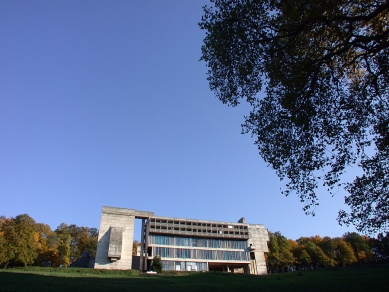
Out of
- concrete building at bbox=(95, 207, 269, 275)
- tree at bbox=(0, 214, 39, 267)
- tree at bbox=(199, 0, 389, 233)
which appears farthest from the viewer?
concrete building at bbox=(95, 207, 269, 275)

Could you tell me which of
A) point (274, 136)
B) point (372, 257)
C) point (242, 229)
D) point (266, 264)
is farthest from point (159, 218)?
point (372, 257)

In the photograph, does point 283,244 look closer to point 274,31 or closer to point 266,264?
point 266,264

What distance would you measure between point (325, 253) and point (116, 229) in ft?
210

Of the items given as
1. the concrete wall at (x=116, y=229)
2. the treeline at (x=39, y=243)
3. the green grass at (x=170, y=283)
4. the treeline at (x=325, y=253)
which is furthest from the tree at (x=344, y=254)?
the treeline at (x=39, y=243)

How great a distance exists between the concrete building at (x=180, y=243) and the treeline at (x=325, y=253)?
6.93 meters

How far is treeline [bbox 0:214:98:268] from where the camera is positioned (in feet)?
182

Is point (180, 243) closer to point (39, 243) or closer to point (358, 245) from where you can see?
point (39, 243)

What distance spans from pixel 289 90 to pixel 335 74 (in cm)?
402

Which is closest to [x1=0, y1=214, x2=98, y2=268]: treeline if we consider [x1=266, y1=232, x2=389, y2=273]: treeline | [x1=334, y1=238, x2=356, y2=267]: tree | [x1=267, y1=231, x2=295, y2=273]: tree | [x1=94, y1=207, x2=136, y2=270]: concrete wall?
[x1=94, y1=207, x2=136, y2=270]: concrete wall

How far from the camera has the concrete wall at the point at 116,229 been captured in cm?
6625

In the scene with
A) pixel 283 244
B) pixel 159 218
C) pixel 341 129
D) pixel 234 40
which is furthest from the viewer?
pixel 283 244

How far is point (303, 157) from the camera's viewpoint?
62.2 feet

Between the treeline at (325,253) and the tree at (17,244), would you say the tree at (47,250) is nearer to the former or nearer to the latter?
the tree at (17,244)

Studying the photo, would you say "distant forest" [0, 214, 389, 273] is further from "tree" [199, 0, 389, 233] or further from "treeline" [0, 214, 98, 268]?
"tree" [199, 0, 389, 233]
